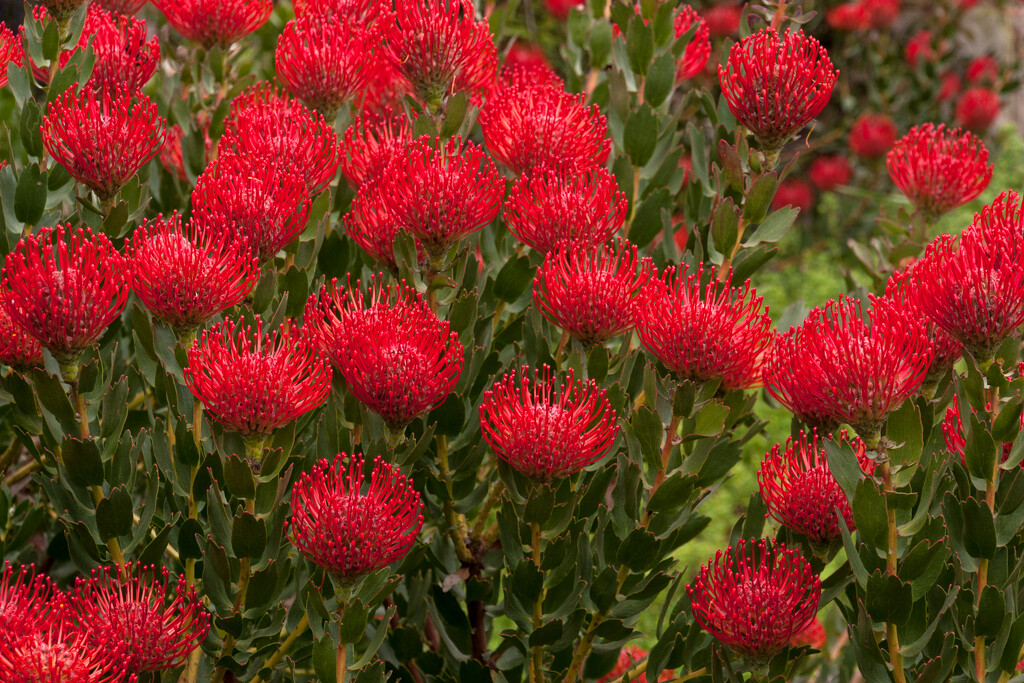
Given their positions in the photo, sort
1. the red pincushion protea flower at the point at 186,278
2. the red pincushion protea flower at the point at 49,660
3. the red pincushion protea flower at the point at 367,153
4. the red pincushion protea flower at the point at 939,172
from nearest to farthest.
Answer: the red pincushion protea flower at the point at 49,660
the red pincushion protea flower at the point at 186,278
the red pincushion protea flower at the point at 367,153
the red pincushion protea flower at the point at 939,172

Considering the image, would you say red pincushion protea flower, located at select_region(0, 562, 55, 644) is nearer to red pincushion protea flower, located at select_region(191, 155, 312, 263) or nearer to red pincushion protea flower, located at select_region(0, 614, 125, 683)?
red pincushion protea flower, located at select_region(0, 614, 125, 683)

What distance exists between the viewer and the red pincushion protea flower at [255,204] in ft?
5.60

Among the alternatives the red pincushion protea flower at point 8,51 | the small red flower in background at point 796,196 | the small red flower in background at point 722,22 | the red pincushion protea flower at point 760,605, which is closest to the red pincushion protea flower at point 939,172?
the red pincushion protea flower at point 760,605

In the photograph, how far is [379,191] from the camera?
1.77m

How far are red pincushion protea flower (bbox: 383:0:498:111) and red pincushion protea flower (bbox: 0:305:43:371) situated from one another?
0.83 m

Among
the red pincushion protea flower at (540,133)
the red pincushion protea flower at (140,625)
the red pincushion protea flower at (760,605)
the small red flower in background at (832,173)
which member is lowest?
the small red flower in background at (832,173)

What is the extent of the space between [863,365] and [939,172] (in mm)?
976

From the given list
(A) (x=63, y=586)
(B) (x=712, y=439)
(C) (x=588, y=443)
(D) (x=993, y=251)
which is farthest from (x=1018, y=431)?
(A) (x=63, y=586)

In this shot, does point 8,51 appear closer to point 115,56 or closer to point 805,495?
point 115,56

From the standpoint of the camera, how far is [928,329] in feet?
5.55

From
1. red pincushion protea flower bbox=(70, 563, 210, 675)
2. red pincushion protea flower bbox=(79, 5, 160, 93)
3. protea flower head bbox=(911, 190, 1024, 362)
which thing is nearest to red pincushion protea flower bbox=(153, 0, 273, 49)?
red pincushion protea flower bbox=(79, 5, 160, 93)

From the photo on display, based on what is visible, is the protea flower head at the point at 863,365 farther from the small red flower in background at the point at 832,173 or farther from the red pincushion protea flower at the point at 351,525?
the small red flower in background at the point at 832,173

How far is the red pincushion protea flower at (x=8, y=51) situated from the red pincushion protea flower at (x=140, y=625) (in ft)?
3.48

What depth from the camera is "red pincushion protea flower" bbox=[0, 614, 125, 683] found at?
4.31 ft
